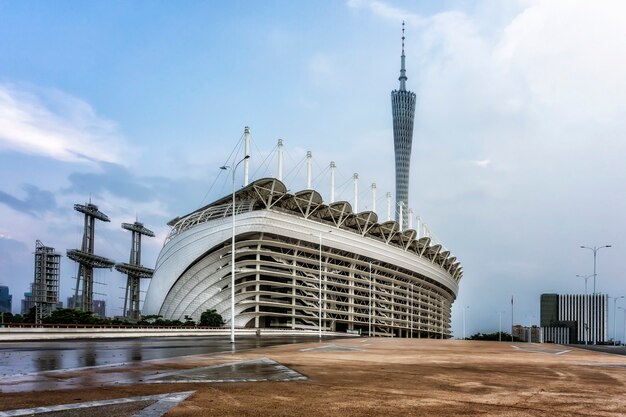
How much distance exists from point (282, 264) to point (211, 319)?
729 inches

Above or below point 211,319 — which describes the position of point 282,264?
above

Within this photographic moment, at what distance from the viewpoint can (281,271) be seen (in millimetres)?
103438

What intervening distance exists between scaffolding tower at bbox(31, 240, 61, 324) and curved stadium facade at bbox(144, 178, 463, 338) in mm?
34640

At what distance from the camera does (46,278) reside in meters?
131

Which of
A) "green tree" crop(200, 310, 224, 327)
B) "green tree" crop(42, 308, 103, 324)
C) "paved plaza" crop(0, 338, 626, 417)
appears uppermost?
"paved plaza" crop(0, 338, 626, 417)

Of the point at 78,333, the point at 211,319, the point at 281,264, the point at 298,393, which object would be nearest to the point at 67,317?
the point at 78,333

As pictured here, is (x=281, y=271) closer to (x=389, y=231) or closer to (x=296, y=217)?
(x=296, y=217)

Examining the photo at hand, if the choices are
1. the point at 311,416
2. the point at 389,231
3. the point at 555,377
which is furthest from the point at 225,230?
the point at 311,416

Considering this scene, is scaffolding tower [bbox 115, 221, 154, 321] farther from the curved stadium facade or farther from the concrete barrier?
the concrete barrier

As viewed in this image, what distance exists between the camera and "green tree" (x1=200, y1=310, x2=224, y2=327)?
8744 centimetres

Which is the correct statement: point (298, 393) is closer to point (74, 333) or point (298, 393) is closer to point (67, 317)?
Result: point (74, 333)

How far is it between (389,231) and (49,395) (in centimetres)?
12104

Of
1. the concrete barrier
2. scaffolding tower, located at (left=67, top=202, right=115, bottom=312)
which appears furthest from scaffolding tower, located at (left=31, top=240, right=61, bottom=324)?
the concrete barrier

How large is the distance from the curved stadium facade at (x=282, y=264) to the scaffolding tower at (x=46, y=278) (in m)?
34.6
